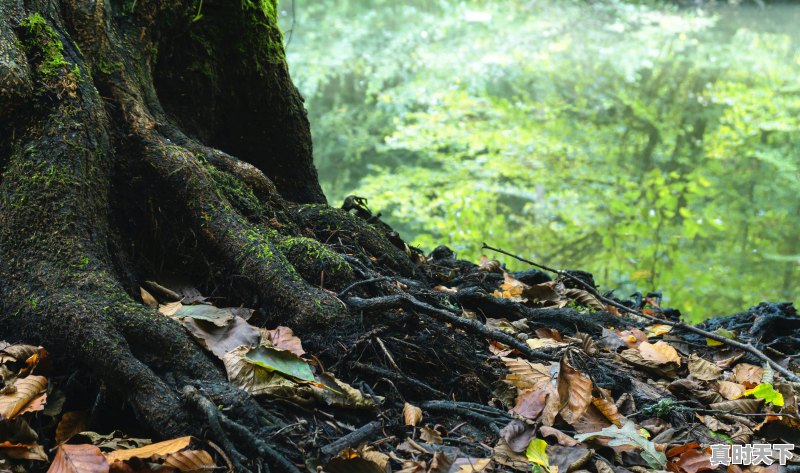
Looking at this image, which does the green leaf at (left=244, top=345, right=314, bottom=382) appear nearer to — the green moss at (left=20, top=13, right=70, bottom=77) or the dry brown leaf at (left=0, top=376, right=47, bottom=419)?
the dry brown leaf at (left=0, top=376, right=47, bottom=419)

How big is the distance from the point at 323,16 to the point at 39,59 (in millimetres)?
15839

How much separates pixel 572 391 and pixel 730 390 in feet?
2.75

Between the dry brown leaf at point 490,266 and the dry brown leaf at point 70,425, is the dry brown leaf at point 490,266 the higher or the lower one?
the lower one

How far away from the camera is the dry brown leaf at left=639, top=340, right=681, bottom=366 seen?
110 inches

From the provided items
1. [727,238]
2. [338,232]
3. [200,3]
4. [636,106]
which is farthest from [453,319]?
[636,106]

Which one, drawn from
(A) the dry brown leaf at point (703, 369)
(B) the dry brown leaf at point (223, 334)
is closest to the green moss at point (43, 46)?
(B) the dry brown leaf at point (223, 334)

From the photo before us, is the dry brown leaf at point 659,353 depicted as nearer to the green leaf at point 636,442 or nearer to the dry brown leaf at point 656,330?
the dry brown leaf at point 656,330

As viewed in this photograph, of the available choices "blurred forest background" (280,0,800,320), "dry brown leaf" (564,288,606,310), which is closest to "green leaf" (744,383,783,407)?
"dry brown leaf" (564,288,606,310)

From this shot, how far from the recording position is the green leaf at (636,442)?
1947mm

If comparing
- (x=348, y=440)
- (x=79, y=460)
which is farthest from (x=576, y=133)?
(x=79, y=460)

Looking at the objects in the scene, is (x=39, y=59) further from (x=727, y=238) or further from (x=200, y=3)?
(x=727, y=238)

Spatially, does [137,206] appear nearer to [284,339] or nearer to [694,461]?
[284,339]

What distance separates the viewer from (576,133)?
1288cm

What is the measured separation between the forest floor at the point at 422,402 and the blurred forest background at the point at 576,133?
7459 mm
